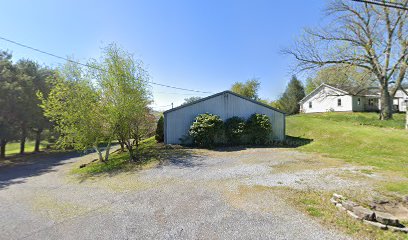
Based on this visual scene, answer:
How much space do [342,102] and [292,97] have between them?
7361mm

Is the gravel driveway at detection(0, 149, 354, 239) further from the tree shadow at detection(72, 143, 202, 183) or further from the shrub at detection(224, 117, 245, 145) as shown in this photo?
the shrub at detection(224, 117, 245, 145)

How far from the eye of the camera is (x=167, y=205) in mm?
5797

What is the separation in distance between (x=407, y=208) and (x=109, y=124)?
12.3 metres

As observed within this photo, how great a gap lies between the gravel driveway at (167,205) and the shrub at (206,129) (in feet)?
14.5

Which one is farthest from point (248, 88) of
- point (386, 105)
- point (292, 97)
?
point (386, 105)

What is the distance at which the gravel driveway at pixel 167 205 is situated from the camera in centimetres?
445

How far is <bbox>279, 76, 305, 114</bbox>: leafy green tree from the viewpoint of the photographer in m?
37.0

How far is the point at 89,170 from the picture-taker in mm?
11414

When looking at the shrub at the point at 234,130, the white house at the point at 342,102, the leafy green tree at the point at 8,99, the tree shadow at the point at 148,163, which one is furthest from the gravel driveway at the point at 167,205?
the white house at the point at 342,102

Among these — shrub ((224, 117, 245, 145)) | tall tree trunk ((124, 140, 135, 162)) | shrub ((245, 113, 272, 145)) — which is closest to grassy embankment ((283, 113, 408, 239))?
shrub ((245, 113, 272, 145))

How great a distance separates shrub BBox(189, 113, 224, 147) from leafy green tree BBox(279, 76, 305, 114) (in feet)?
83.3

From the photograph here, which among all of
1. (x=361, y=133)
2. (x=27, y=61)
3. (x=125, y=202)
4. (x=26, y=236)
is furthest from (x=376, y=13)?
(x=27, y=61)

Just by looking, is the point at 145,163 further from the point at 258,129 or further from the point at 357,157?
the point at 357,157

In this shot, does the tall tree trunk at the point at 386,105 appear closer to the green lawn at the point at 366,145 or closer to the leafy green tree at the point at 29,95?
the green lawn at the point at 366,145
